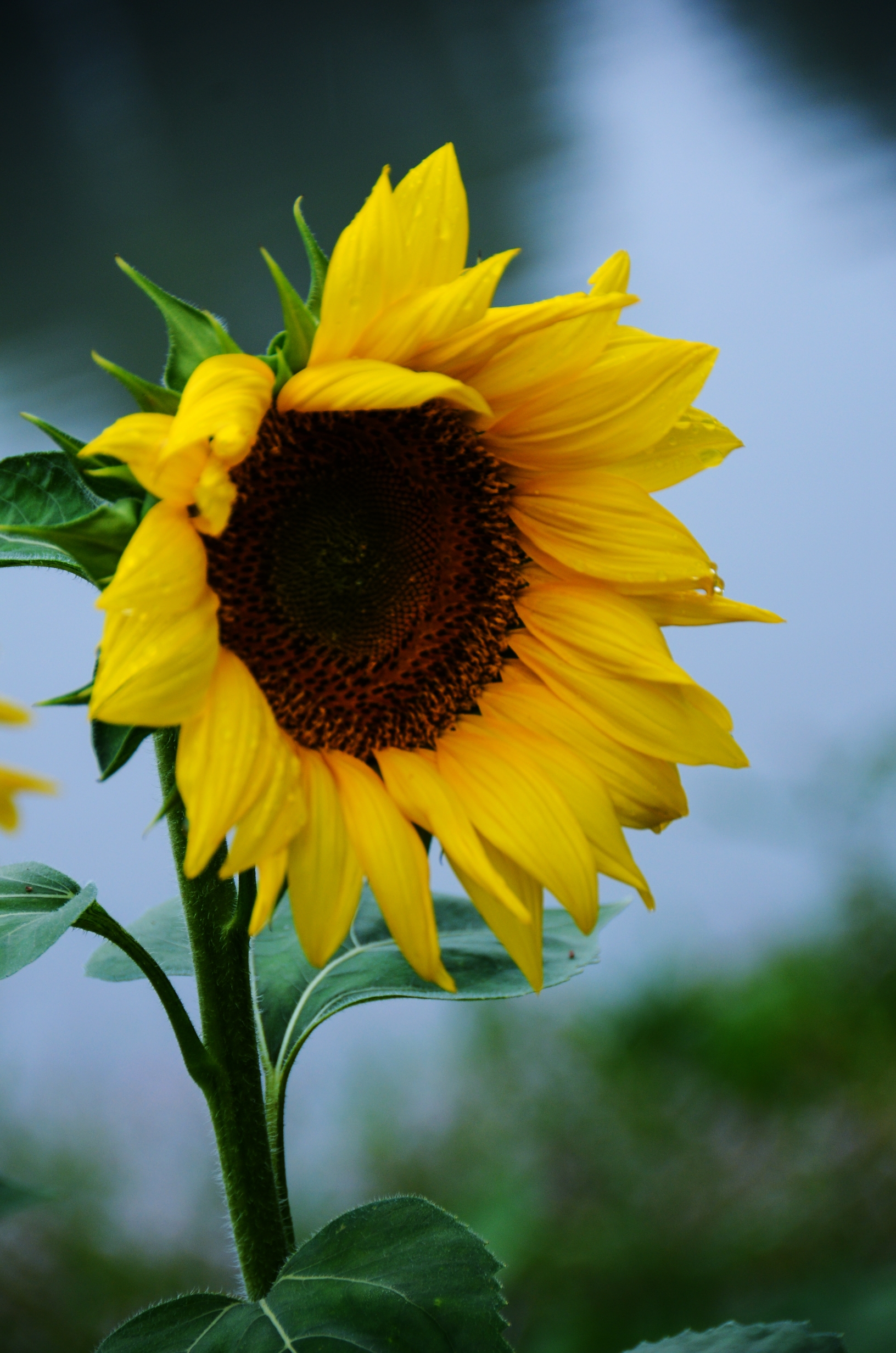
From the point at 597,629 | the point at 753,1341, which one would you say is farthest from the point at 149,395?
the point at 753,1341

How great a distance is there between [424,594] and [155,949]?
31 centimetres

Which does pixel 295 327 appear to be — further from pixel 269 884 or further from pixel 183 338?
pixel 269 884

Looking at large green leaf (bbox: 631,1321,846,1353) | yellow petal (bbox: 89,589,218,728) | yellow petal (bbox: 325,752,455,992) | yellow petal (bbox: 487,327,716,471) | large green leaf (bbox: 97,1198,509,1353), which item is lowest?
large green leaf (bbox: 631,1321,846,1353)

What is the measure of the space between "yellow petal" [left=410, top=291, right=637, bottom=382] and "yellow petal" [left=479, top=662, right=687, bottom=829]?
188 mm

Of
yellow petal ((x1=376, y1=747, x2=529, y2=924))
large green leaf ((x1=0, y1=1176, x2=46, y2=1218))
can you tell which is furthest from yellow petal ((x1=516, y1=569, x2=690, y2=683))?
large green leaf ((x1=0, y1=1176, x2=46, y2=1218))

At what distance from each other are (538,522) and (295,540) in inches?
5.3

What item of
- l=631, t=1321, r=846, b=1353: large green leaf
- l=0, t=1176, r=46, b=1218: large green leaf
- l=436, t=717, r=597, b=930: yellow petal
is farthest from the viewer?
l=631, t=1321, r=846, b=1353: large green leaf

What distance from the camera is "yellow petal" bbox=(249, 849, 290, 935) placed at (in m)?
0.47

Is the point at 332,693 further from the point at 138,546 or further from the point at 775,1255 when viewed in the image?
the point at 775,1255

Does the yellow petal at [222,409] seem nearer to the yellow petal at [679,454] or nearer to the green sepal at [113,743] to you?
the green sepal at [113,743]

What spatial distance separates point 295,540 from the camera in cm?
60

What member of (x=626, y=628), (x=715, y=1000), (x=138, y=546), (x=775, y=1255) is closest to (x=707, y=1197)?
(x=775, y=1255)

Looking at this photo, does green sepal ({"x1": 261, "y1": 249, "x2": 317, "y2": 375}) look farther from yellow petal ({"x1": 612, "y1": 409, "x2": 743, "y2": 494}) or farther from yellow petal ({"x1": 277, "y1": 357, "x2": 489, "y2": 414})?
yellow petal ({"x1": 612, "y1": 409, "x2": 743, "y2": 494})

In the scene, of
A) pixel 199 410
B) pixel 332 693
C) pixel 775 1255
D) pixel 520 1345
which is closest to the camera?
pixel 199 410
